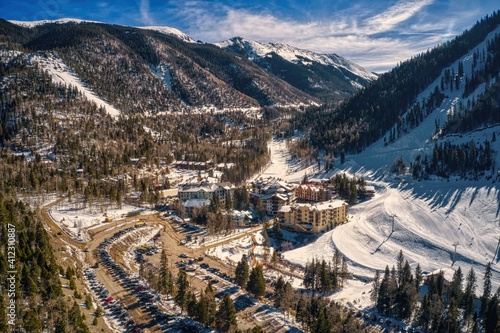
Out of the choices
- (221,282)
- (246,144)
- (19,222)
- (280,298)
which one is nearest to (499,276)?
(280,298)

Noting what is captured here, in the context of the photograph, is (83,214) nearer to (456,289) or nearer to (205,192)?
(205,192)

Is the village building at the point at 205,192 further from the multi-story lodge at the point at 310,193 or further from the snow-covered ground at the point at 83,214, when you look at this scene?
the multi-story lodge at the point at 310,193

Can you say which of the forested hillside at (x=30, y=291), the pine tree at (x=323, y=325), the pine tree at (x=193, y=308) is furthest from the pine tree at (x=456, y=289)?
the forested hillside at (x=30, y=291)

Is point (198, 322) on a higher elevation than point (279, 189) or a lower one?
lower

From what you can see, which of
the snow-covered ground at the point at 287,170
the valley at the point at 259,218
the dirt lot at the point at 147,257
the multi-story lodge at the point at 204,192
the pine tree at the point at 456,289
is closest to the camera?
the valley at the point at 259,218

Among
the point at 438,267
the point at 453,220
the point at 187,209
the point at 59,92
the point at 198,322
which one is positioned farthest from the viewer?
the point at 59,92

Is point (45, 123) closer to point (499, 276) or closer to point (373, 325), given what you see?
point (373, 325)
